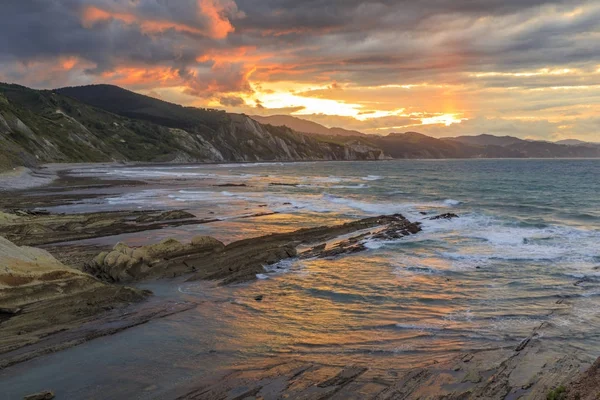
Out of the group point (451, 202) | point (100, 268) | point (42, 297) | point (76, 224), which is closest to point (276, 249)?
point (100, 268)

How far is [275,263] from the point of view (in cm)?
2364

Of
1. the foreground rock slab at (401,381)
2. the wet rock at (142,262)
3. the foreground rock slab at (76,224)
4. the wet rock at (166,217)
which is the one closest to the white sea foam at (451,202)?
the wet rock at (166,217)

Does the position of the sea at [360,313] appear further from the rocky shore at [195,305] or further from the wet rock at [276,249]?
the wet rock at [276,249]

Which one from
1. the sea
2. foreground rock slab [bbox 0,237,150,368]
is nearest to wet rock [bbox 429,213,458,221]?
the sea

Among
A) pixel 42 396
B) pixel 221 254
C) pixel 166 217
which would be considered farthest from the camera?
pixel 166 217

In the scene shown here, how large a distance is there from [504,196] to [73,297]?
63.3 metres

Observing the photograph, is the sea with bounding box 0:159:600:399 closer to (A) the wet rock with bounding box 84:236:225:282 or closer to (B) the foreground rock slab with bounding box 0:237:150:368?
(A) the wet rock with bounding box 84:236:225:282

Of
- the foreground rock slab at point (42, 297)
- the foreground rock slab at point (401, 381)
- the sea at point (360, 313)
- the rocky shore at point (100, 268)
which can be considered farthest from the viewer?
the rocky shore at point (100, 268)

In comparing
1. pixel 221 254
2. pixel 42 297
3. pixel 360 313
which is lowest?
pixel 360 313

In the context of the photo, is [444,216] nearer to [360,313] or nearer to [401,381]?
[360,313]

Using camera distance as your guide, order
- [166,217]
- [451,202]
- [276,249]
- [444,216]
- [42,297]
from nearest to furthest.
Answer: [42,297] → [276,249] → [166,217] → [444,216] → [451,202]

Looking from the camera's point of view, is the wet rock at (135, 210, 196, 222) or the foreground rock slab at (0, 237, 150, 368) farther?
the wet rock at (135, 210, 196, 222)

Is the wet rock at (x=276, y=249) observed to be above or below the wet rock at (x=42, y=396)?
above

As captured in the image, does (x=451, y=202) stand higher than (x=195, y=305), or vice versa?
(x=451, y=202)
